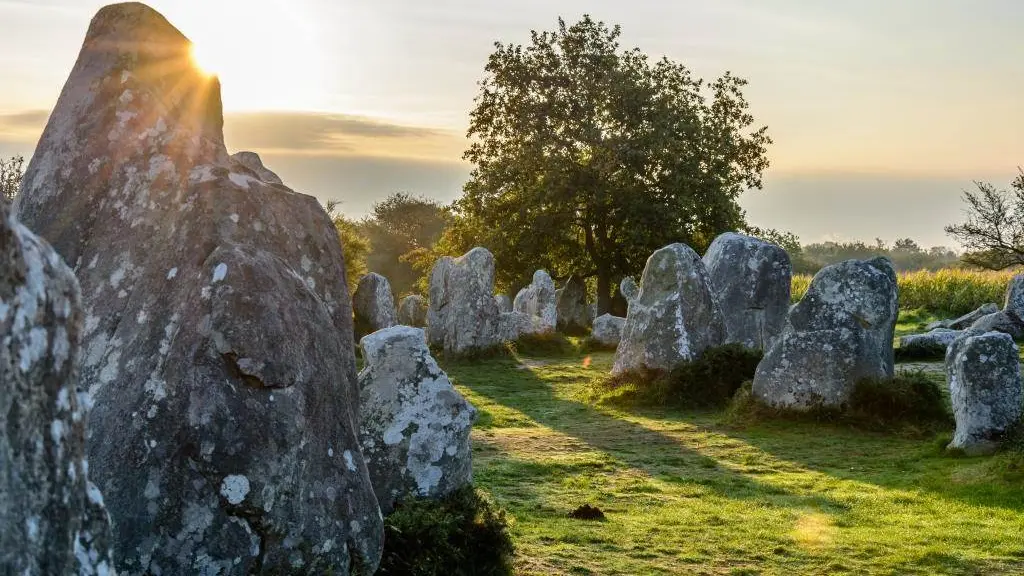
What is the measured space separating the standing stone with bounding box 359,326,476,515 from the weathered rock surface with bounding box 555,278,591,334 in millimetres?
28704

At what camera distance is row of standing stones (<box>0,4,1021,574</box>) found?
3201 millimetres

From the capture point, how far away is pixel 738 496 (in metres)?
12.1

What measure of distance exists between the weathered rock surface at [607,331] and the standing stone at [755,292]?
7142 millimetres

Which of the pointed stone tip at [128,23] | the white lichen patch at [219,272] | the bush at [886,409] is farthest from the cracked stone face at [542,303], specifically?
the white lichen patch at [219,272]

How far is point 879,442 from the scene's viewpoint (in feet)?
50.1

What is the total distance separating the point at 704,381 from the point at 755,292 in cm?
405

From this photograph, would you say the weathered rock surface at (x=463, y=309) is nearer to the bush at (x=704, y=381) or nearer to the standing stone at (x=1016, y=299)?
the bush at (x=704, y=381)

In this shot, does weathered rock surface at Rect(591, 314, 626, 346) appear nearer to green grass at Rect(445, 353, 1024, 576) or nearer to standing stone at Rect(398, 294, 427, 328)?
standing stone at Rect(398, 294, 427, 328)

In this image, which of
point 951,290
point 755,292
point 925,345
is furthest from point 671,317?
point 951,290

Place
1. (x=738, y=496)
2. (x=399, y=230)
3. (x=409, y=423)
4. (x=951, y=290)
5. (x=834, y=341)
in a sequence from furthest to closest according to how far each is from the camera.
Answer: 1. (x=399, y=230)
2. (x=951, y=290)
3. (x=834, y=341)
4. (x=738, y=496)
5. (x=409, y=423)

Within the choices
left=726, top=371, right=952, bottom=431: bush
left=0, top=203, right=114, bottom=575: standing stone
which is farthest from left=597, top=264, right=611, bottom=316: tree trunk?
left=0, top=203, right=114, bottom=575: standing stone

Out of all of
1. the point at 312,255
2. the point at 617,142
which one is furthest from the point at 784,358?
the point at 617,142

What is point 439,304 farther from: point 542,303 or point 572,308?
point 572,308

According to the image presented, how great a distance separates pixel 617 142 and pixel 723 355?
1986 centimetres
